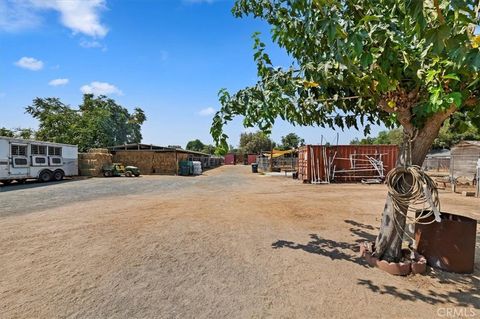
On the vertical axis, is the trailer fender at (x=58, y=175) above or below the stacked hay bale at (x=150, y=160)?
below

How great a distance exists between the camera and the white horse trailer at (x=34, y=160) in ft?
50.5

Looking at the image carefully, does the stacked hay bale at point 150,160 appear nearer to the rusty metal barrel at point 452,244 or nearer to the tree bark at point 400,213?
the tree bark at point 400,213

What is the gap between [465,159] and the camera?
1925cm

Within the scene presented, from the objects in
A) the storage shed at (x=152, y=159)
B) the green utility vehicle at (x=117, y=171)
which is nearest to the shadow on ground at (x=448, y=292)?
the green utility vehicle at (x=117, y=171)

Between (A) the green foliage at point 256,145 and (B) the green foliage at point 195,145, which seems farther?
(B) the green foliage at point 195,145

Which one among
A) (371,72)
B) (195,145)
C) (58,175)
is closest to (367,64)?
(371,72)

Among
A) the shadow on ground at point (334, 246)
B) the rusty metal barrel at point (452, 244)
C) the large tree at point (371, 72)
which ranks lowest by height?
the shadow on ground at point (334, 246)

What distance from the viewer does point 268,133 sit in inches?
151

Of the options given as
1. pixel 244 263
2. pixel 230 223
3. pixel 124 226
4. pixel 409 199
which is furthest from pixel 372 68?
pixel 124 226

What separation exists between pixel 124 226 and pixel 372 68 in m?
5.94

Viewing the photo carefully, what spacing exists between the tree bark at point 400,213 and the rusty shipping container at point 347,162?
13.8m

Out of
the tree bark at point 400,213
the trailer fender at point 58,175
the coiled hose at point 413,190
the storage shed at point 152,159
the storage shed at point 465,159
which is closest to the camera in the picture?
the coiled hose at point 413,190

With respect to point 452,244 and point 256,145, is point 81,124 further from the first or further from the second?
point 256,145

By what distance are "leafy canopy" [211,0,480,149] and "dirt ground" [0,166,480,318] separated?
6.32ft
